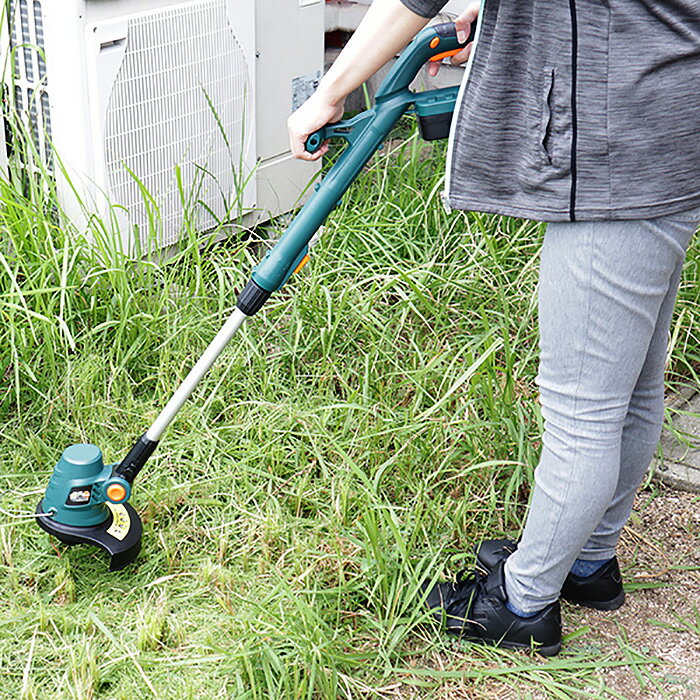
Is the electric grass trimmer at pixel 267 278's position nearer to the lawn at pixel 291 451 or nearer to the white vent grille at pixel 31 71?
the lawn at pixel 291 451

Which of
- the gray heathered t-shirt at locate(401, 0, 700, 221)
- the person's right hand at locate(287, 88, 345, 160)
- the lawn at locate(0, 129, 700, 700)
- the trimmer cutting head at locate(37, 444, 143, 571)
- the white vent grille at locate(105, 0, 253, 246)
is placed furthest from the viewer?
the white vent grille at locate(105, 0, 253, 246)

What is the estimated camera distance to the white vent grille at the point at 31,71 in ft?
8.61

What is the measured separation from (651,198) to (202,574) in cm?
116

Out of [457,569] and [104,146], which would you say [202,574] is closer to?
[457,569]

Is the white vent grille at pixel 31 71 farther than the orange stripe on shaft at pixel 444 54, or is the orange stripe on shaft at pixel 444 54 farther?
the white vent grille at pixel 31 71

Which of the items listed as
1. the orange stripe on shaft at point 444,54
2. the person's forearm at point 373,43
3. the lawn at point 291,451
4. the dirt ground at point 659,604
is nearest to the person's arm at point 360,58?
the person's forearm at point 373,43

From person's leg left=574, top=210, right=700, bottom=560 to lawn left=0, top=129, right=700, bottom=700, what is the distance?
182 mm

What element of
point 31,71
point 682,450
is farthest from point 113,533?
point 682,450

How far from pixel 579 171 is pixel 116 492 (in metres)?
1.09

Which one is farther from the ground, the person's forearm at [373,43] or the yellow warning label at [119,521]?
the person's forearm at [373,43]

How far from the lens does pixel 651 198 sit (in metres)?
1.53

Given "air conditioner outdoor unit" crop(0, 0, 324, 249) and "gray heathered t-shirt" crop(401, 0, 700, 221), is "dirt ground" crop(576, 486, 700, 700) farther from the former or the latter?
"air conditioner outdoor unit" crop(0, 0, 324, 249)

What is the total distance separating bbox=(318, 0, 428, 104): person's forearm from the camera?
62.8 inches

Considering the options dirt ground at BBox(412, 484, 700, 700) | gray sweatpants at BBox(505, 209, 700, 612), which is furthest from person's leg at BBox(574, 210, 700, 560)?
dirt ground at BBox(412, 484, 700, 700)
